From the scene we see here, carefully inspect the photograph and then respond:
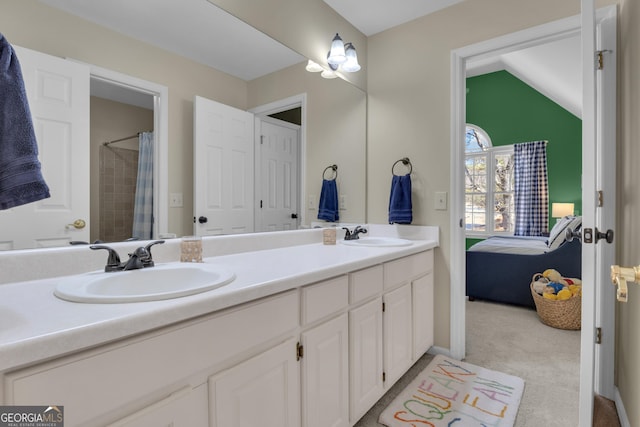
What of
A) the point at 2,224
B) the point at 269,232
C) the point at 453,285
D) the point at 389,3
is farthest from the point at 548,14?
the point at 2,224

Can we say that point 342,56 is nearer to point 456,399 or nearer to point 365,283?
point 365,283

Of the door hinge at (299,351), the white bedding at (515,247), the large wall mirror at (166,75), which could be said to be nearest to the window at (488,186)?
the white bedding at (515,247)

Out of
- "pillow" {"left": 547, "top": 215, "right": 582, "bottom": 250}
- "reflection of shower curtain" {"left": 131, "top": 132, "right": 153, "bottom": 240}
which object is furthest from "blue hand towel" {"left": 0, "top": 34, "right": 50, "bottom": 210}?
"pillow" {"left": 547, "top": 215, "right": 582, "bottom": 250}

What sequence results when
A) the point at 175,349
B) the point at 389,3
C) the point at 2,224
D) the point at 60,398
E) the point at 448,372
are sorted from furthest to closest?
1. the point at 389,3
2. the point at 448,372
3. the point at 2,224
4. the point at 175,349
5. the point at 60,398

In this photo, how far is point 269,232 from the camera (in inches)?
73.2

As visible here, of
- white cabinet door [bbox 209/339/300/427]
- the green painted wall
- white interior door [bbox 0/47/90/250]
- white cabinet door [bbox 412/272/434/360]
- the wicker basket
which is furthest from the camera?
the green painted wall

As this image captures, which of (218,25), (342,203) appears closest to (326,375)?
(342,203)

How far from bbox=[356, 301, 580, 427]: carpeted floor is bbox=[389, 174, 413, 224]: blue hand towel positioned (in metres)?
0.97

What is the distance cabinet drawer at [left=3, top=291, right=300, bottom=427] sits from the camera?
1.93 feet

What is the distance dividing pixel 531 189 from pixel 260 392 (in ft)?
18.4

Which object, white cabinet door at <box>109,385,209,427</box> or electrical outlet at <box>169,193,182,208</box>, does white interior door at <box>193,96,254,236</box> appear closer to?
electrical outlet at <box>169,193,182,208</box>

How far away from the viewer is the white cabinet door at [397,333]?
65.9 inches

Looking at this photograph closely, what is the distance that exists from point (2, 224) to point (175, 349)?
0.71m

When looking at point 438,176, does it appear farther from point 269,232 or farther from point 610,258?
point 269,232
